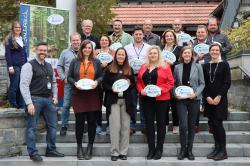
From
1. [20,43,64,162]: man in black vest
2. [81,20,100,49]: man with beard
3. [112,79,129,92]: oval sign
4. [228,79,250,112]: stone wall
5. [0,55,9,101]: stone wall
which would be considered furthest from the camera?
[0,55,9,101]: stone wall

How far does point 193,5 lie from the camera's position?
930 inches

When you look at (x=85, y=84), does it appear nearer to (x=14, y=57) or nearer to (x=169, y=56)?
(x=169, y=56)

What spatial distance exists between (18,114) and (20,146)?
61 centimetres

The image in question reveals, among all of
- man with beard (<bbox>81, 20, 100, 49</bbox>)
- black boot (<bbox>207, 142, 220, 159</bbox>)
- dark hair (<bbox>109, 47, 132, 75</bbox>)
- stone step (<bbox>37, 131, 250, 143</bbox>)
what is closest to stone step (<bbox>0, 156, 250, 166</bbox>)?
black boot (<bbox>207, 142, 220, 159</bbox>)

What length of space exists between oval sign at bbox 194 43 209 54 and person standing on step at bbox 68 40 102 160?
6.68 ft

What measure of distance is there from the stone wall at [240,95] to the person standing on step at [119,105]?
297 cm

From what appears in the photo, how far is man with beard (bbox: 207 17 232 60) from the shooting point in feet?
27.8

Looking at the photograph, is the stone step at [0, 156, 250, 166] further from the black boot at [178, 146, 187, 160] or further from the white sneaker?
the white sneaker

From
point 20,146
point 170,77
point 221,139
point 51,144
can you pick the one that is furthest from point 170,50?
point 20,146

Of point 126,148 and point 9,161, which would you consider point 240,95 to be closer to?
point 126,148

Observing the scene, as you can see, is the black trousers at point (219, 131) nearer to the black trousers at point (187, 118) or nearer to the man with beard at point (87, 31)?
the black trousers at point (187, 118)

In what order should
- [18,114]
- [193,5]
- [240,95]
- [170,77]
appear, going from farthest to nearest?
[193,5] < [240,95] < [18,114] < [170,77]

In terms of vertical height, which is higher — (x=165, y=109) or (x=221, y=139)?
(x=165, y=109)

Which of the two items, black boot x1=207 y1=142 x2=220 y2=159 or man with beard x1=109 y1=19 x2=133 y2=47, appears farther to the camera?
man with beard x1=109 y1=19 x2=133 y2=47
